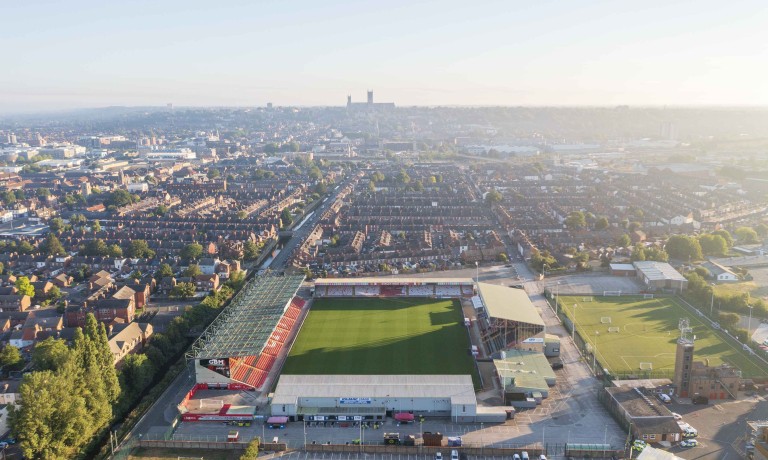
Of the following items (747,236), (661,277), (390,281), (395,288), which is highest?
(747,236)

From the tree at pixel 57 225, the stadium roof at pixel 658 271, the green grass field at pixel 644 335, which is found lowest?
the green grass field at pixel 644 335

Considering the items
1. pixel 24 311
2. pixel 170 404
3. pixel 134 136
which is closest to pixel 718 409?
pixel 170 404

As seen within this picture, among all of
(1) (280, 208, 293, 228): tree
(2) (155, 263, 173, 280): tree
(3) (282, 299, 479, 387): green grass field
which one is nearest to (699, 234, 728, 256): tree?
(3) (282, 299, 479, 387): green grass field

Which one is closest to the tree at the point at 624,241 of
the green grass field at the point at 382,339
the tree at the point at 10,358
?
the green grass field at the point at 382,339

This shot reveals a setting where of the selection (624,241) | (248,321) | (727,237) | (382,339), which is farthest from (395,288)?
(727,237)

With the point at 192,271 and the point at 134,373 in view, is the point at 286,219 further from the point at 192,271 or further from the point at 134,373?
the point at 134,373

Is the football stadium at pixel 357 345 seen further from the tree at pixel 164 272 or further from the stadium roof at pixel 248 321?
the tree at pixel 164 272
